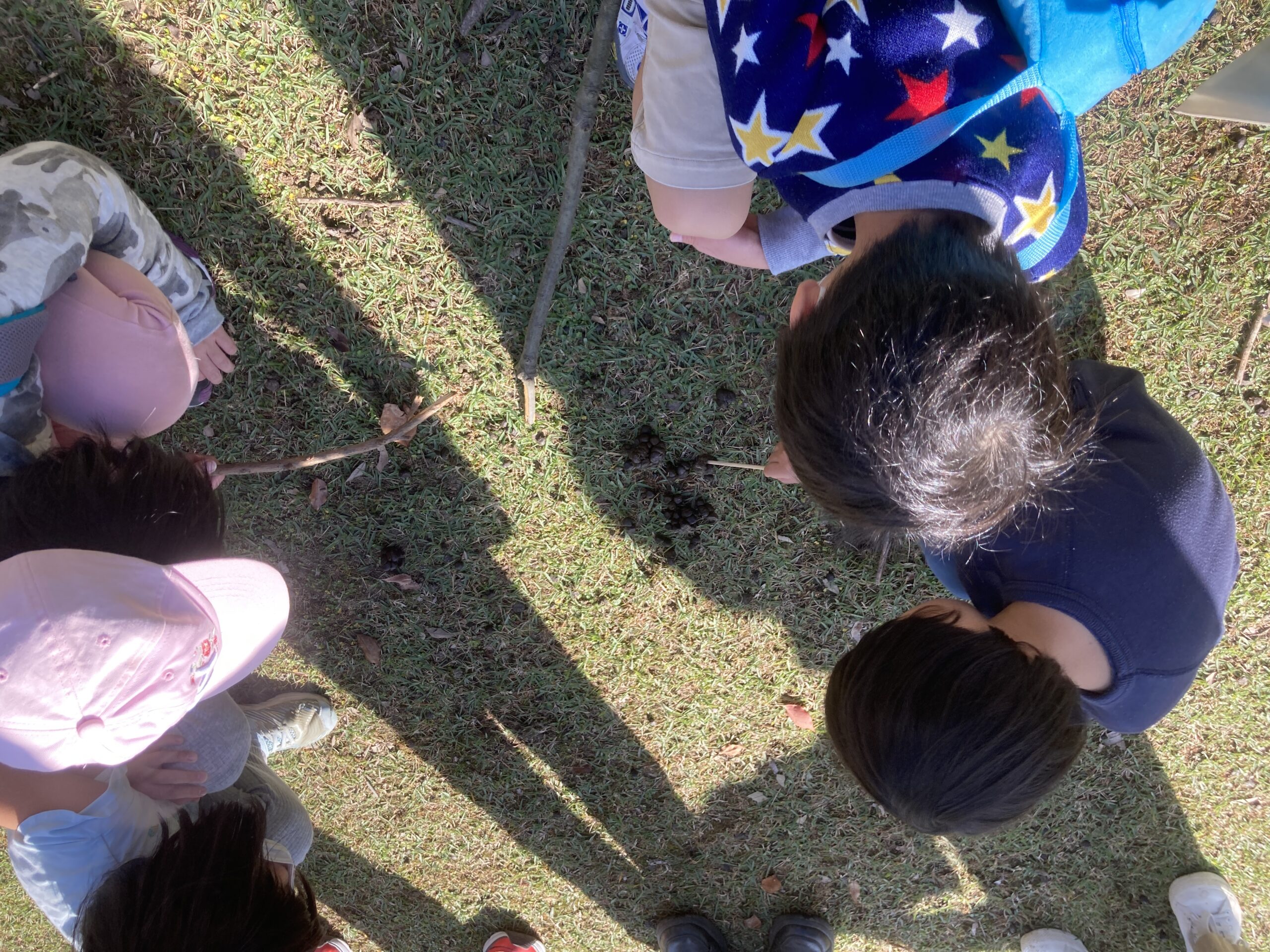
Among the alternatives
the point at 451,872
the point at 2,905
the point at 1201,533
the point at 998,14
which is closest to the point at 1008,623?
the point at 1201,533

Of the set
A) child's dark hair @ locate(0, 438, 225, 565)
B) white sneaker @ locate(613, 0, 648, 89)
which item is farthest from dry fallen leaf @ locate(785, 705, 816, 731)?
white sneaker @ locate(613, 0, 648, 89)

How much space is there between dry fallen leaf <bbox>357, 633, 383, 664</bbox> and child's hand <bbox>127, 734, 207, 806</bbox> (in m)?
1.15

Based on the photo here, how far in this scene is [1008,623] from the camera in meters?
2.41

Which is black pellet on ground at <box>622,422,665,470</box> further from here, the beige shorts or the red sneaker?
the red sneaker

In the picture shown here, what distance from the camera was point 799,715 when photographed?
154 inches

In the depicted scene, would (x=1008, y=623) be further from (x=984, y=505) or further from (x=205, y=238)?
(x=205, y=238)

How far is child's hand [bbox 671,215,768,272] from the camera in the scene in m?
2.88

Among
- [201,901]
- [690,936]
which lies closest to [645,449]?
[201,901]

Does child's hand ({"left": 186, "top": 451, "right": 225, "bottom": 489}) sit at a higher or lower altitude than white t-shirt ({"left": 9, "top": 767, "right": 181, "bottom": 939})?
higher

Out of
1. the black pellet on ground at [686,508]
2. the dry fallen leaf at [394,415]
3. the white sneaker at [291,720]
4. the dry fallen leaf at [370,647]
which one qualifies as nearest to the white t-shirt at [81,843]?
the white sneaker at [291,720]

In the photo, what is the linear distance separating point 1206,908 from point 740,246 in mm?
4209

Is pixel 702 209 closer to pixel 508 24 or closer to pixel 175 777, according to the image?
pixel 508 24

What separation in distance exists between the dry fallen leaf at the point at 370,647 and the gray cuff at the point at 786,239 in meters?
2.73

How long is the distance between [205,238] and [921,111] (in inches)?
121
